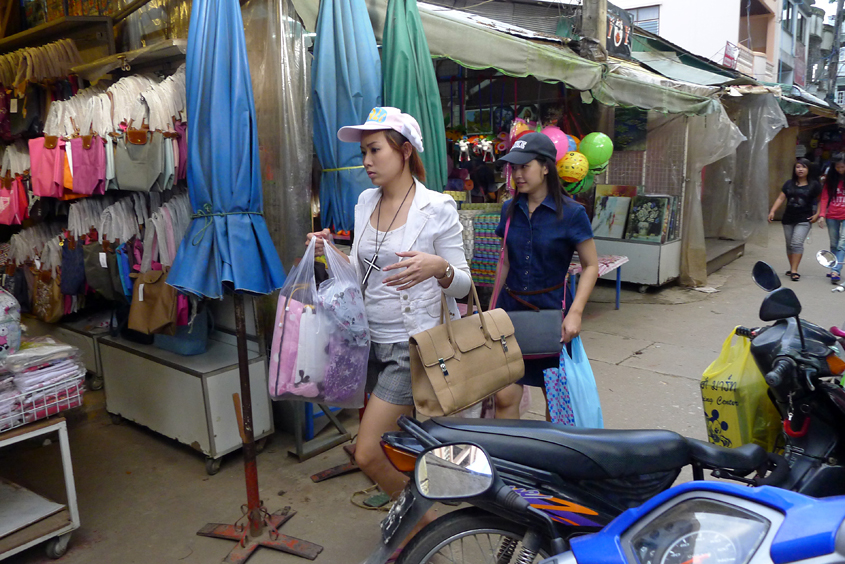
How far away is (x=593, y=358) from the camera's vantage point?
18.2 feet

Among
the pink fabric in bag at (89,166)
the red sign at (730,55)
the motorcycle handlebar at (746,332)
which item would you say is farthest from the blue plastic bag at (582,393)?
the red sign at (730,55)

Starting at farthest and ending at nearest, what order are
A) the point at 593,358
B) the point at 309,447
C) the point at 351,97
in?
the point at 593,358 < the point at 309,447 < the point at 351,97

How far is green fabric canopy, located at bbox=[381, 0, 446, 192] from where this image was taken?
132 inches

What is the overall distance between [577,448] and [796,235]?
27.4 feet

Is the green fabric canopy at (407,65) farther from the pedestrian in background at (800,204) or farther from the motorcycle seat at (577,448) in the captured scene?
the pedestrian in background at (800,204)

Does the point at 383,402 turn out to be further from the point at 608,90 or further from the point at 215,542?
the point at 608,90

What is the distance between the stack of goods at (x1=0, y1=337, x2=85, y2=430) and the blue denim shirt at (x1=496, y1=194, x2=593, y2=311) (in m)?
2.18

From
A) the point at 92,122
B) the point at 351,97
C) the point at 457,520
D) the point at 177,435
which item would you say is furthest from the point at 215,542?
the point at 92,122

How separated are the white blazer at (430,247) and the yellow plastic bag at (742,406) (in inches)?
43.4

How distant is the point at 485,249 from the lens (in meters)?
5.33

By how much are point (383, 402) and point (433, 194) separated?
863mm

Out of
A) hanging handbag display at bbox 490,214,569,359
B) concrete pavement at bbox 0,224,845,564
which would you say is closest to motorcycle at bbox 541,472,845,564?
hanging handbag display at bbox 490,214,569,359

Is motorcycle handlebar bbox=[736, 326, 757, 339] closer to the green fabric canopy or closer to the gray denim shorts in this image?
the gray denim shorts

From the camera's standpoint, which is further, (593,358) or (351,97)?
(593,358)
